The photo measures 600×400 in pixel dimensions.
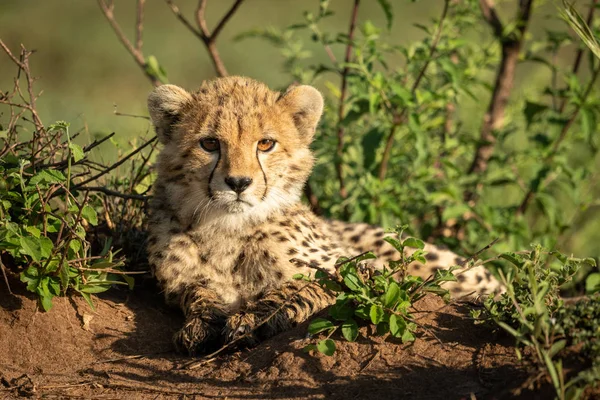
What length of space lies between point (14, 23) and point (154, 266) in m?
11.5

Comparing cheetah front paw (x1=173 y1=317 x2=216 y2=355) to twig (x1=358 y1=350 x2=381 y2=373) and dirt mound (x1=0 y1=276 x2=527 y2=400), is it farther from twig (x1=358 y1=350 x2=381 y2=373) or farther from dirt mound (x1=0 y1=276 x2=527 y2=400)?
twig (x1=358 y1=350 x2=381 y2=373)

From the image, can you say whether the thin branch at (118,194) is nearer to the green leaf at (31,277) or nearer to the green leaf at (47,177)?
the green leaf at (47,177)

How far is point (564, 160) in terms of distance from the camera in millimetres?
4449

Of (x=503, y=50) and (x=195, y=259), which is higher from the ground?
(x=503, y=50)

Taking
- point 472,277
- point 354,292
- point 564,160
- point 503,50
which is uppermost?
point 503,50

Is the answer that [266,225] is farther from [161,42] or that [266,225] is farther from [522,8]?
[161,42]

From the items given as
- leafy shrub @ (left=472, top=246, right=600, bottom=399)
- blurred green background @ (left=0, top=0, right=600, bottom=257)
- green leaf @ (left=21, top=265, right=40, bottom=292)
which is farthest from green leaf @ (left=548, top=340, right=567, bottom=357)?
blurred green background @ (left=0, top=0, right=600, bottom=257)

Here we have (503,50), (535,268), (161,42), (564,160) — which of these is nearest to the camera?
(535,268)

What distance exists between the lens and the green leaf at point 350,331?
259cm

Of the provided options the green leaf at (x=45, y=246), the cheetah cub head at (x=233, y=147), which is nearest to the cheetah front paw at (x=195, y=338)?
the cheetah cub head at (x=233, y=147)

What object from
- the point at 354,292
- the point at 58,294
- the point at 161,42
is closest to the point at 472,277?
the point at 354,292

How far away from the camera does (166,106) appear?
3285 mm

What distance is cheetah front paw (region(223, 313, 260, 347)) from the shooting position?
287 cm

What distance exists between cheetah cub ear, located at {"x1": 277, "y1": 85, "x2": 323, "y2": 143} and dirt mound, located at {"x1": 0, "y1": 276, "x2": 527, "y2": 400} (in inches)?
38.5
